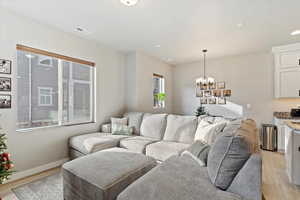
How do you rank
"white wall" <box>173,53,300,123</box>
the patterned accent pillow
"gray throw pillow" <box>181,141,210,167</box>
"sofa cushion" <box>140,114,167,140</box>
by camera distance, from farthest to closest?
1. "white wall" <box>173,53,300,123</box>
2. the patterned accent pillow
3. "sofa cushion" <box>140,114,167,140</box>
4. "gray throw pillow" <box>181,141,210,167</box>

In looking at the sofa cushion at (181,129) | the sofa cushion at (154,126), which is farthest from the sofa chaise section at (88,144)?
the sofa cushion at (181,129)

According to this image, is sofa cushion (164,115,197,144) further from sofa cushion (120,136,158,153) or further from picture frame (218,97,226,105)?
picture frame (218,97,226,105)

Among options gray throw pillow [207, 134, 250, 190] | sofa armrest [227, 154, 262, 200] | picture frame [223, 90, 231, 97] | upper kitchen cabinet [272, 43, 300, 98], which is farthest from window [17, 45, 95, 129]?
upper kitchen cabinet [272, 43, 300, 98]

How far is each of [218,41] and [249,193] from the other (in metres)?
3.22

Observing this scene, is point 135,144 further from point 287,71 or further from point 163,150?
point 287,71

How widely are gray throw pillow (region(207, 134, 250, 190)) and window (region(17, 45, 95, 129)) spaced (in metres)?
2.93

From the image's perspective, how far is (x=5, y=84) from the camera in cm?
224

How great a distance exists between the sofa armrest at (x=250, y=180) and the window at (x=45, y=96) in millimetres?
3121

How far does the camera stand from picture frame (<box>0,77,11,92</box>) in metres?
2.21

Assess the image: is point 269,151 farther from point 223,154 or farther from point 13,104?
point 13,104

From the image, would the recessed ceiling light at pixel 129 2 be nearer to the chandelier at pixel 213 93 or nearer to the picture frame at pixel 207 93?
the chandelier at pixel 213 93

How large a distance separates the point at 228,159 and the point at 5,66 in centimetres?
316

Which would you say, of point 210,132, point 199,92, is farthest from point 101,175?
point 199,92

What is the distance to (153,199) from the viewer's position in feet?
3.63
